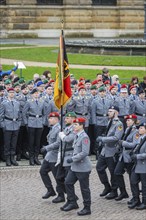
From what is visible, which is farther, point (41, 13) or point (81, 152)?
point (41, 13)

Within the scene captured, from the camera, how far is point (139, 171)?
1569 cm

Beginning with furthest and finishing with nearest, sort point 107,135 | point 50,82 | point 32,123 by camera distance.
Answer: point 50,82
point 32,123
point 107,135

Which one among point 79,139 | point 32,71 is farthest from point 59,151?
point 32,71

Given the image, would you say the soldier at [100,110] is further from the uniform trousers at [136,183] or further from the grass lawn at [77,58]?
the grass lawn at [77,58]

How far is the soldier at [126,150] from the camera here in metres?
16.1

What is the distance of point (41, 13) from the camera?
174 ft

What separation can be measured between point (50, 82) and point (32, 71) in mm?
10885

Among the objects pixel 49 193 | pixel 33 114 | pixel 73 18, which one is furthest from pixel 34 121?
pixel 73 18

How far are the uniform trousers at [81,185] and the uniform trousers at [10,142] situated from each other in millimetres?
4036

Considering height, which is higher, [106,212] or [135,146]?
[135,146]

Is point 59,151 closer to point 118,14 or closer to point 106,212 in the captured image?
point 106,212

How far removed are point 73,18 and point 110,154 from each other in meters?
37.7

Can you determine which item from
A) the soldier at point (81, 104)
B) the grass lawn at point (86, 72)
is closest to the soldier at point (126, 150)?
the soldier at point (81, 104)

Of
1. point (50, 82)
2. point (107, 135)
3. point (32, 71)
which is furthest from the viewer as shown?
point (32, 71)
